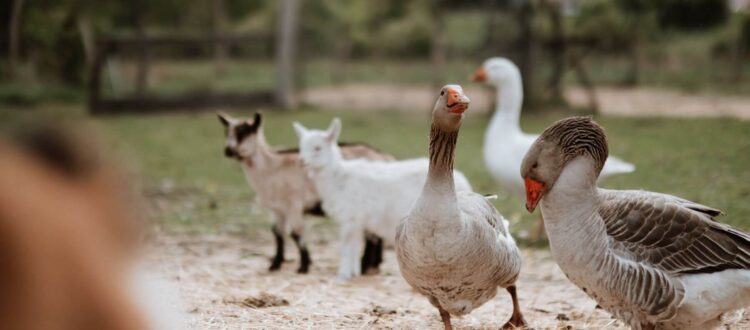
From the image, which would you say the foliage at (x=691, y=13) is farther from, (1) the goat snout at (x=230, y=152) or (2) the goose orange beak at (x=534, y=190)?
(2) the goose orange beak at (x=534, y=190)

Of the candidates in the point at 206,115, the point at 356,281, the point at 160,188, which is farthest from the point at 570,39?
the point at 356,281

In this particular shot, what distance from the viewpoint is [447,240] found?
4480 millimetres

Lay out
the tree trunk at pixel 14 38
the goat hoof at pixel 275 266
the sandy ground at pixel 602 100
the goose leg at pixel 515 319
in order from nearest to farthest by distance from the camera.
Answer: the goose leg at pixel 515 319 < the goat hoof at pixel 275 266 < the sandy ground at pixel 602 100 < the tree trunk at pixel 14 38

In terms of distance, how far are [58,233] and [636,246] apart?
354cm

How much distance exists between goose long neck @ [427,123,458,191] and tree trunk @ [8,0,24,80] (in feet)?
62.5

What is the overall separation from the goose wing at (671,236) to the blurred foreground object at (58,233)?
3.43m

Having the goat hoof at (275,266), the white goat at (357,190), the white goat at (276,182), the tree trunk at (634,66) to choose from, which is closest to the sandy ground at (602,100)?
the tree trunk at (634,66)

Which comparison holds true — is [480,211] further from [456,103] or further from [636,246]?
[636,246]

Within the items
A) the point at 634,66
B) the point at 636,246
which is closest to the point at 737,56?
the point at 634,66

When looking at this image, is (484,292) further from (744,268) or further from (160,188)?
(160,188)

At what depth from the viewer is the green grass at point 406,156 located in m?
9.17

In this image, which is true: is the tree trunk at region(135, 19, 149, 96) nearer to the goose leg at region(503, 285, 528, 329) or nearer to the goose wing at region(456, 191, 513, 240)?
the goose wing at region(456, 191, 513, 240)

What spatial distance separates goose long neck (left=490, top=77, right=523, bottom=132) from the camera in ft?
27.2

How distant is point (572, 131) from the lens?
4.35 meters
